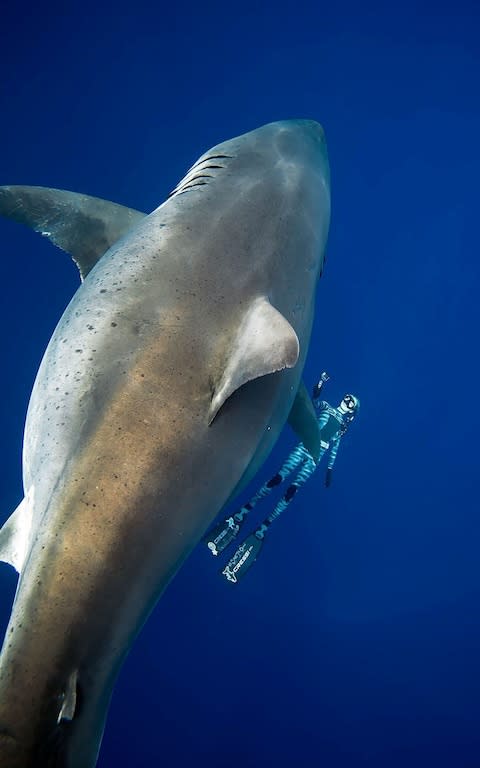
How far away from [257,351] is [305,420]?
2.29 metres

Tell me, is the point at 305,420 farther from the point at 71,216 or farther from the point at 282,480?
the point at 282,480

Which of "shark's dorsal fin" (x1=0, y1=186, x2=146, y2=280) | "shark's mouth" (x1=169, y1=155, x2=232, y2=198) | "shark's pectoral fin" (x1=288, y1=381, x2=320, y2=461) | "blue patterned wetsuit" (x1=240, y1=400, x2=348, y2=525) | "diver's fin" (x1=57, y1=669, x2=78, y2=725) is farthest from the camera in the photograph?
"blue patterned wetsuit" (x1=240, y1=400, x2=348, y2=525)

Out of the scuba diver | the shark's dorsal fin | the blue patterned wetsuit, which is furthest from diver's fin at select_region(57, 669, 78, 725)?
the blue patterned wetsuit

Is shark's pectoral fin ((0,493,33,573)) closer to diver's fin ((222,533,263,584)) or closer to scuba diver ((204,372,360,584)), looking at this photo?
scuba diver ((204,372,360,584))

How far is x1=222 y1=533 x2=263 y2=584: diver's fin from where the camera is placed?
32.7 feet

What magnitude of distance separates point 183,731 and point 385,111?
19816 millimetres

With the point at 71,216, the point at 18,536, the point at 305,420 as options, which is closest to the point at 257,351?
the point at 18,536

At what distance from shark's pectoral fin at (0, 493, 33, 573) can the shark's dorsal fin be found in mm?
2276

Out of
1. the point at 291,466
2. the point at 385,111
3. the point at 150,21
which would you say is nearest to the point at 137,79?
the point at 150,21

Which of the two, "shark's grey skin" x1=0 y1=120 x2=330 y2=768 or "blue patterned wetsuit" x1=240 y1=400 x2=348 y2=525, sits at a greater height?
"blue patterned wetsuit" x1=240 y1=400 x2=348 y2=525

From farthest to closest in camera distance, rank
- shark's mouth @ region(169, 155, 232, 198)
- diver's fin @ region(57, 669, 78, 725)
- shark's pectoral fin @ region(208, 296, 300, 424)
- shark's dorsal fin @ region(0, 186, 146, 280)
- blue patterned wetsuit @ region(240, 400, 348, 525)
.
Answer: blue patterned wetsuit @ region(240, 400, 348, 525) < shark's dorsal fin @ region(0, 186, 146, 280) < shark's mouth @ region(169, 155, 232, 198) < shark's pectoral fin @ region(208, 296, 300, 424) < diver's fin @ region(57, 669, 78, 725)

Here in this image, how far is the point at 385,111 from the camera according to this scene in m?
15.8

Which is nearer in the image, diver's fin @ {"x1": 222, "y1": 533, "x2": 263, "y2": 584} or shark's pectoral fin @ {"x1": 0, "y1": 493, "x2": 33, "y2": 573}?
shark's pectoral fin @ {"x1": 0, "y1": 493, "x2": 33, "y2": 573}

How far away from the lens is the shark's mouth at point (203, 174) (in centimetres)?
333
